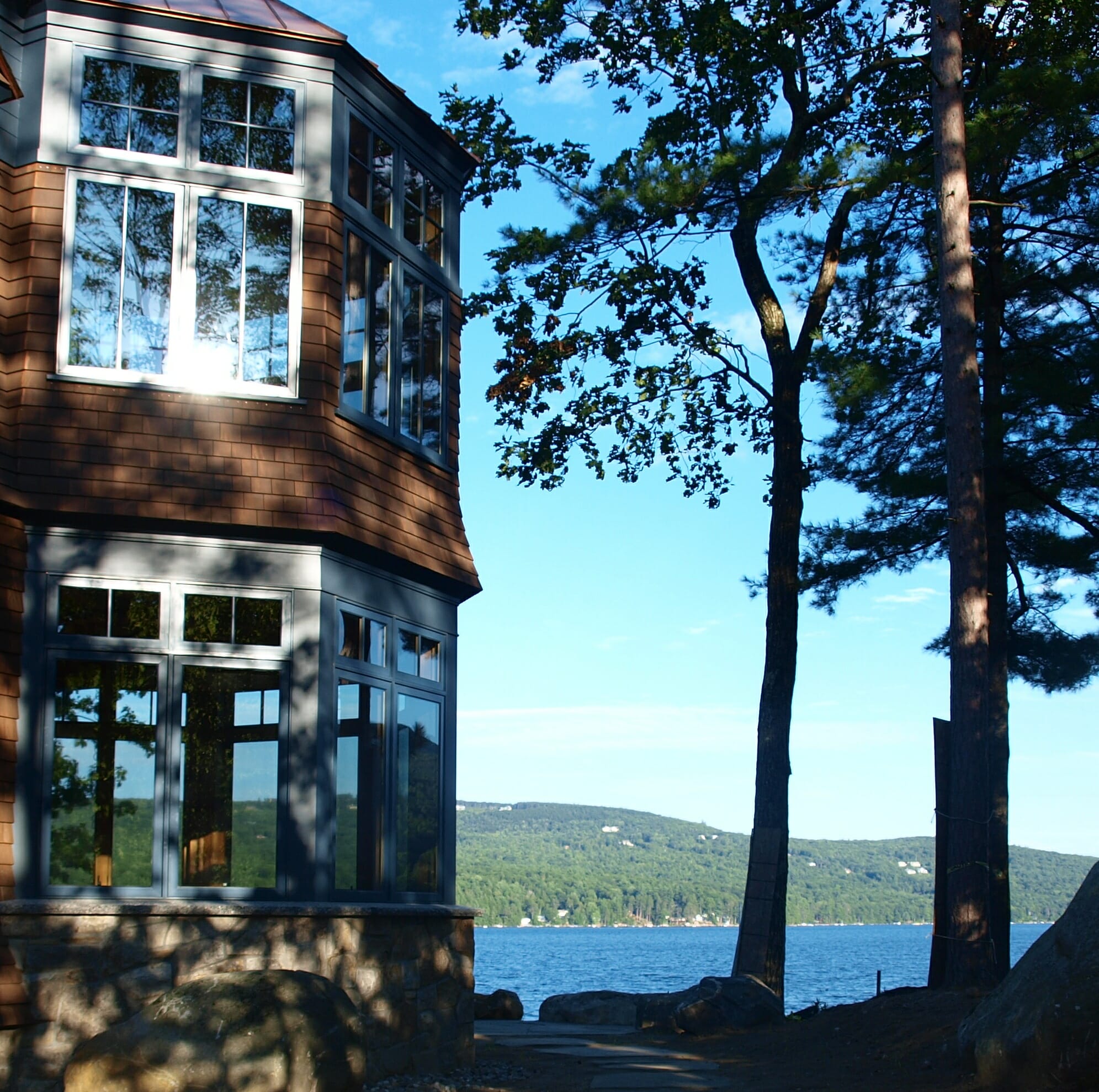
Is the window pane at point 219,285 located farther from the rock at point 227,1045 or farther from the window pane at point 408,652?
the rock at point 227,1045

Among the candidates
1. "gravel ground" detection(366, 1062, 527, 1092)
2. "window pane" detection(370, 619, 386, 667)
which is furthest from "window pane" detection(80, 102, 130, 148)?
"gravel ground" detection(366, 1062, 527, 1092)

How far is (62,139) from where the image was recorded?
945cm

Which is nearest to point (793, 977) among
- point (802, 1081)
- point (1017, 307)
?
point (1017, 307)

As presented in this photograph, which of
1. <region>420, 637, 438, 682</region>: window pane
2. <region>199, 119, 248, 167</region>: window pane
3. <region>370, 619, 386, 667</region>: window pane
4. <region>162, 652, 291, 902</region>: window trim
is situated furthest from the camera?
<region>420, 637, 438, 682</region>: window pane

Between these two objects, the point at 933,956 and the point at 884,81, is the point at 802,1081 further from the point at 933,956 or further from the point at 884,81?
the point at 884,81

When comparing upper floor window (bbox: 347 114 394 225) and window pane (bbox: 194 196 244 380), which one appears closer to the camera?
window pane (bbox: 194 196 244 380)

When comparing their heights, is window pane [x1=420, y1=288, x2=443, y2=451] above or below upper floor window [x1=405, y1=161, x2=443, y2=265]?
below

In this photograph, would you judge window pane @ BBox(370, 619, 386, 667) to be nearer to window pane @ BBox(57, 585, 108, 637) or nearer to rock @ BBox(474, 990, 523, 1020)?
window pane @ BBox(57, 585, 108, 637)

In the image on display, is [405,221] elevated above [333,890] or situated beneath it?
elevated above

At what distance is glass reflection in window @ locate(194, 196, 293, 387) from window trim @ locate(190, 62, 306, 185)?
23 cm

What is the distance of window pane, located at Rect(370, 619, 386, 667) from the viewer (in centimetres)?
1013

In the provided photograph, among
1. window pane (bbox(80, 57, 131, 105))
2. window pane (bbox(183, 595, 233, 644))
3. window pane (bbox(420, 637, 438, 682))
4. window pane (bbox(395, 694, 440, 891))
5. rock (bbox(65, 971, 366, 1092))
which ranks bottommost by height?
rock (bbox(65, 971, 366, 1092))

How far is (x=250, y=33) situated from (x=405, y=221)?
2007mm

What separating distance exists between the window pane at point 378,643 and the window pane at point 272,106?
3.93m
